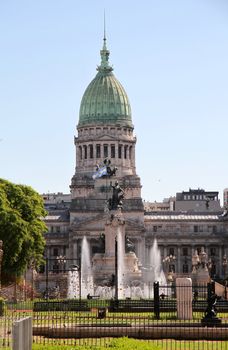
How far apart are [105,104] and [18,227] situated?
11177cm

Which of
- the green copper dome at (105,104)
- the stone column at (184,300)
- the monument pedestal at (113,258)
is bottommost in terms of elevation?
the stone column at (184,300)

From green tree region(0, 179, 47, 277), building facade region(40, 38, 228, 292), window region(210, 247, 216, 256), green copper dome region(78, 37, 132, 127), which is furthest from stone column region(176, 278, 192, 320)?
green copper dome region(78, 37, 132, 127)

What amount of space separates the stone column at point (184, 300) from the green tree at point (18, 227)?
1276 inches

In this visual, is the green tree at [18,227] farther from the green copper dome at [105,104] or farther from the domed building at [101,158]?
the green copper dome at [105,104]

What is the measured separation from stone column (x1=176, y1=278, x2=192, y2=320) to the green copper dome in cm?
14191

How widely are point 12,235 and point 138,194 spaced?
10080 cm

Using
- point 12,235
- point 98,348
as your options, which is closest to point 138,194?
point 12,235

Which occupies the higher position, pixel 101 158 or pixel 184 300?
pixel 101 158

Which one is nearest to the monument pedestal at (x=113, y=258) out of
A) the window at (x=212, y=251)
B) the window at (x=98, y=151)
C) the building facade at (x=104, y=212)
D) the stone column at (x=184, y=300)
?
the stone column at (x=184, y=300)

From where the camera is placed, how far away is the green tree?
81750 mm

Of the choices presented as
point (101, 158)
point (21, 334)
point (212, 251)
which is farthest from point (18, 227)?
point (101, 158)

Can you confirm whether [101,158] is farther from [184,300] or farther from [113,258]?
[184,300]

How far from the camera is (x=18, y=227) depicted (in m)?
82.9

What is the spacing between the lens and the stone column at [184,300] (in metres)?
49.5
